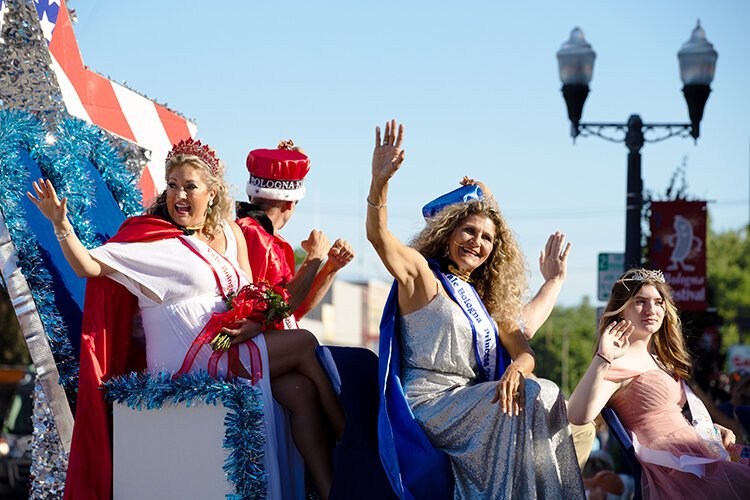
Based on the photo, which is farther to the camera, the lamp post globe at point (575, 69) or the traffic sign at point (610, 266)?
the traffic sign at point (610, 266)

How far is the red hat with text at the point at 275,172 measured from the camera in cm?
577

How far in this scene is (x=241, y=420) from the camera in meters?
4.51

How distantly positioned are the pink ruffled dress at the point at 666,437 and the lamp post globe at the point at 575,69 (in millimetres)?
6359

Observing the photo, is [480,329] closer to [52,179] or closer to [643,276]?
[643,276]

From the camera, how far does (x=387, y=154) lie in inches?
171

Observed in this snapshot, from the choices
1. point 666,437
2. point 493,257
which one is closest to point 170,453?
point 493,257

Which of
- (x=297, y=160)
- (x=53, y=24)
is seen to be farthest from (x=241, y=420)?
(x=53, y=24)

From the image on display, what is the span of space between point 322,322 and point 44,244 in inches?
2054

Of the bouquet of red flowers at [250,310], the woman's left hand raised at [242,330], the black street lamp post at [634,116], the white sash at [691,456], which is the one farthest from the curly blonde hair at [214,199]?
the black street lamp post at [634,116]

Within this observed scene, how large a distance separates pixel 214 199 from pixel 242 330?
700 millimetres

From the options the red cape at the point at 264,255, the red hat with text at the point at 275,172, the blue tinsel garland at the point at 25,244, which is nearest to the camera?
the blue tinsel garland at the point at 25,244

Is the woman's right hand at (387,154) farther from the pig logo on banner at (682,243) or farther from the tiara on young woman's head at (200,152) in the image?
the pig logo on banner at (682,243)

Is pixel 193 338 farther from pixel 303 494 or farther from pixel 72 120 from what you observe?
pixel 72 120

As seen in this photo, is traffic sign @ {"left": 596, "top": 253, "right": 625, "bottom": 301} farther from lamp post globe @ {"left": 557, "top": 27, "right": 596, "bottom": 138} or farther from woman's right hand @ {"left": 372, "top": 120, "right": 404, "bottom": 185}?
woman's right hand @ {"left": 372, "top": 120, "right": 404, "bottom": 185}
